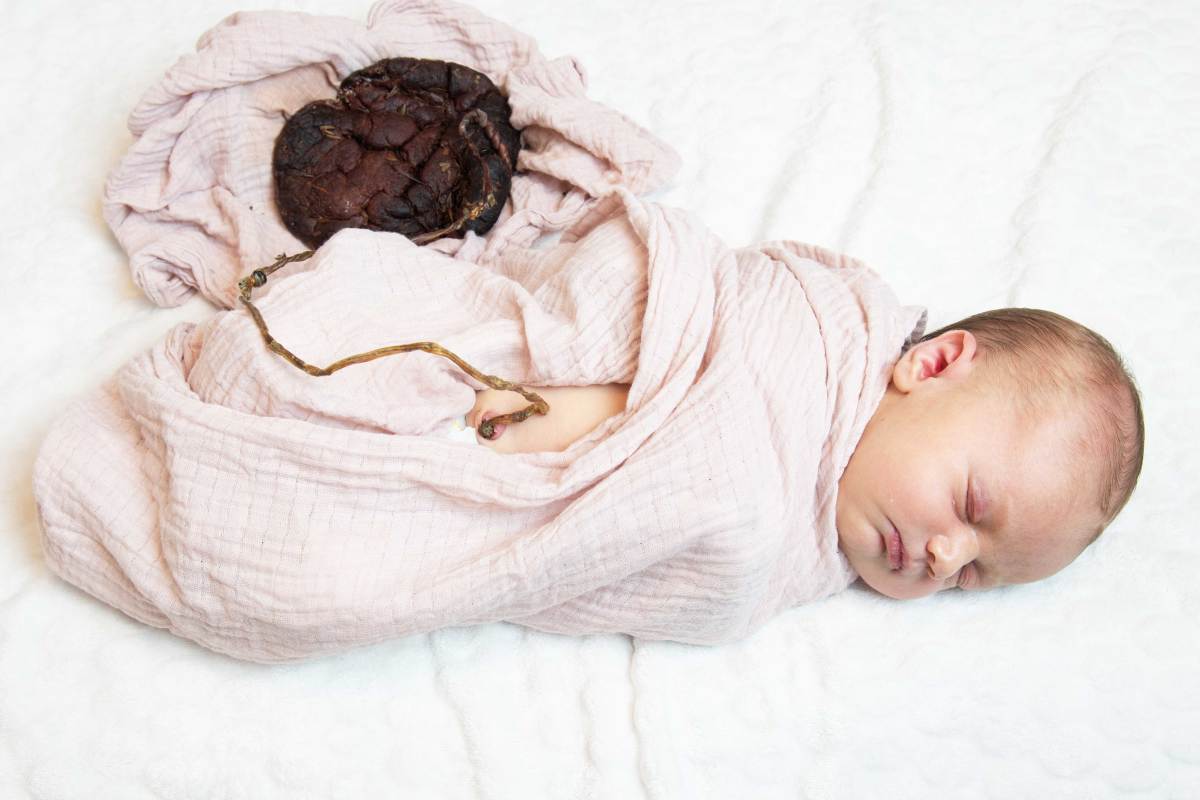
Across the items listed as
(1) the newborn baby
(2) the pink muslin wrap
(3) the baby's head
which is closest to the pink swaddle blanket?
(2) the pink muslin wrap

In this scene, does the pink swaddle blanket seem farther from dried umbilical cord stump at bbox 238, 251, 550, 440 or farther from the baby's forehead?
the baby's forehead

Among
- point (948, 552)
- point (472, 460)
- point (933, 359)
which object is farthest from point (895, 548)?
point (472, 460)

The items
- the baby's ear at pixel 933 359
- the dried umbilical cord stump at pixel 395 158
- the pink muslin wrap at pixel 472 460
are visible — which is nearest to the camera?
the pink muslin wrap at pixel 472 460

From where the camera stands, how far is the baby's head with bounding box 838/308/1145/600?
104cm

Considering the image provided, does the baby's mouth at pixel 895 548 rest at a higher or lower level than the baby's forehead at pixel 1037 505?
lower

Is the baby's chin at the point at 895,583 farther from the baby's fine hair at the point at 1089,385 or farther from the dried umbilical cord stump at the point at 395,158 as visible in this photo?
the dried umbilical cord stump at the point at 395,158

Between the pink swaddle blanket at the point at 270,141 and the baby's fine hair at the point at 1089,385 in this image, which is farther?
the pink swaddle blanket at the point at 270,141

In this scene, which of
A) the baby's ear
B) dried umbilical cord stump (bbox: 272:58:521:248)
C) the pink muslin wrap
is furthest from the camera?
dried umbilical cord stump (bbox: 272:58:521:248)

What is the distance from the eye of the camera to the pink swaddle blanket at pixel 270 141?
1318 millimetres

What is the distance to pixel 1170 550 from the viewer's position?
3.93ft

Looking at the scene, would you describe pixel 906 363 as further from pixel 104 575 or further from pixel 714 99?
pixel 104 575

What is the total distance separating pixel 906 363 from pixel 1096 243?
0.49 metres

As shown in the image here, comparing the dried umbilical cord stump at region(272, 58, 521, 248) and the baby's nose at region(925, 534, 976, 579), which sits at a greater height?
the dried umbilical cord stump at region(272, 58, 521, 248)

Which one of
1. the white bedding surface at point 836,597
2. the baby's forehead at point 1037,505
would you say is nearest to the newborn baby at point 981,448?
the baby's forehead at point 1037,505
